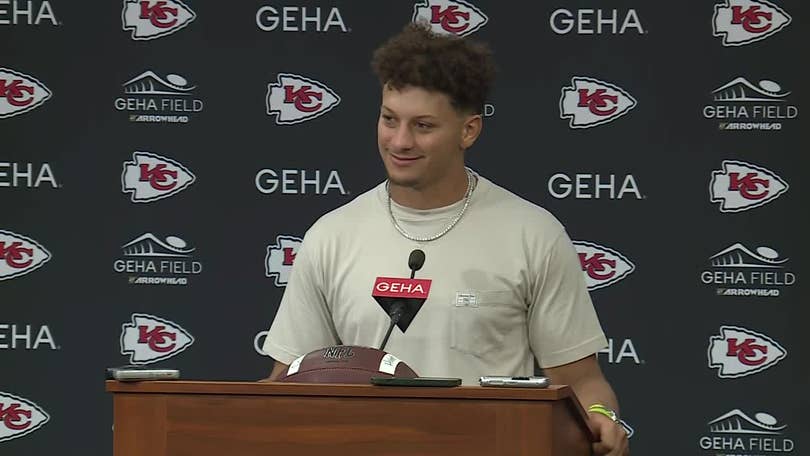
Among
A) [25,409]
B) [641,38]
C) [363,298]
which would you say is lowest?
[25,409]

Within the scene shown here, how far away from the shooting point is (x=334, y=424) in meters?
1.97

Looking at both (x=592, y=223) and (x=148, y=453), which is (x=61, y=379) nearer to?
(x=592, y=223)

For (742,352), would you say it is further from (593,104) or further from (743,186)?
(593,104)

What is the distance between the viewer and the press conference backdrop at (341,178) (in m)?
4.29

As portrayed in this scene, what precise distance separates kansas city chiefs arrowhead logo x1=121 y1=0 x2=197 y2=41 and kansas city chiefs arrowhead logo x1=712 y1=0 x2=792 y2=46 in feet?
5.48

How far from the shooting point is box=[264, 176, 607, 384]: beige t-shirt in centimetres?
280

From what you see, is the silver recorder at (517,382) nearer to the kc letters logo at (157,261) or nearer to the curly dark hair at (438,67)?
the curly dark hair at (438,67)

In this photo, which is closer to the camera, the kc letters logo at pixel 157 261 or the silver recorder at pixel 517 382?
the silver recorder at pixel 517 382

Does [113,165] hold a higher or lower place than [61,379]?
higher

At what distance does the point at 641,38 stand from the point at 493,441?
2.63 metres

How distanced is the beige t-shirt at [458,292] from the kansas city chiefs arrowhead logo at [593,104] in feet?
4.71

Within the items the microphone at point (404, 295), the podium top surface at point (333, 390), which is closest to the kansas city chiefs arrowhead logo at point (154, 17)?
the microphone at point (404, 295)

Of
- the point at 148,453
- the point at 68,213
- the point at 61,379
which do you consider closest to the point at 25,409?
the point at 61,379

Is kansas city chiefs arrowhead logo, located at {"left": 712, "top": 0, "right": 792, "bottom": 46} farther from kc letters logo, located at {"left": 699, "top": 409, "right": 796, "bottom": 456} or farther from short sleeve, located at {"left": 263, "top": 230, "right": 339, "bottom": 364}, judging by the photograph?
short sleeve, located at {"left": 263, "top": 230, "right": 339, "bottom": 364}
